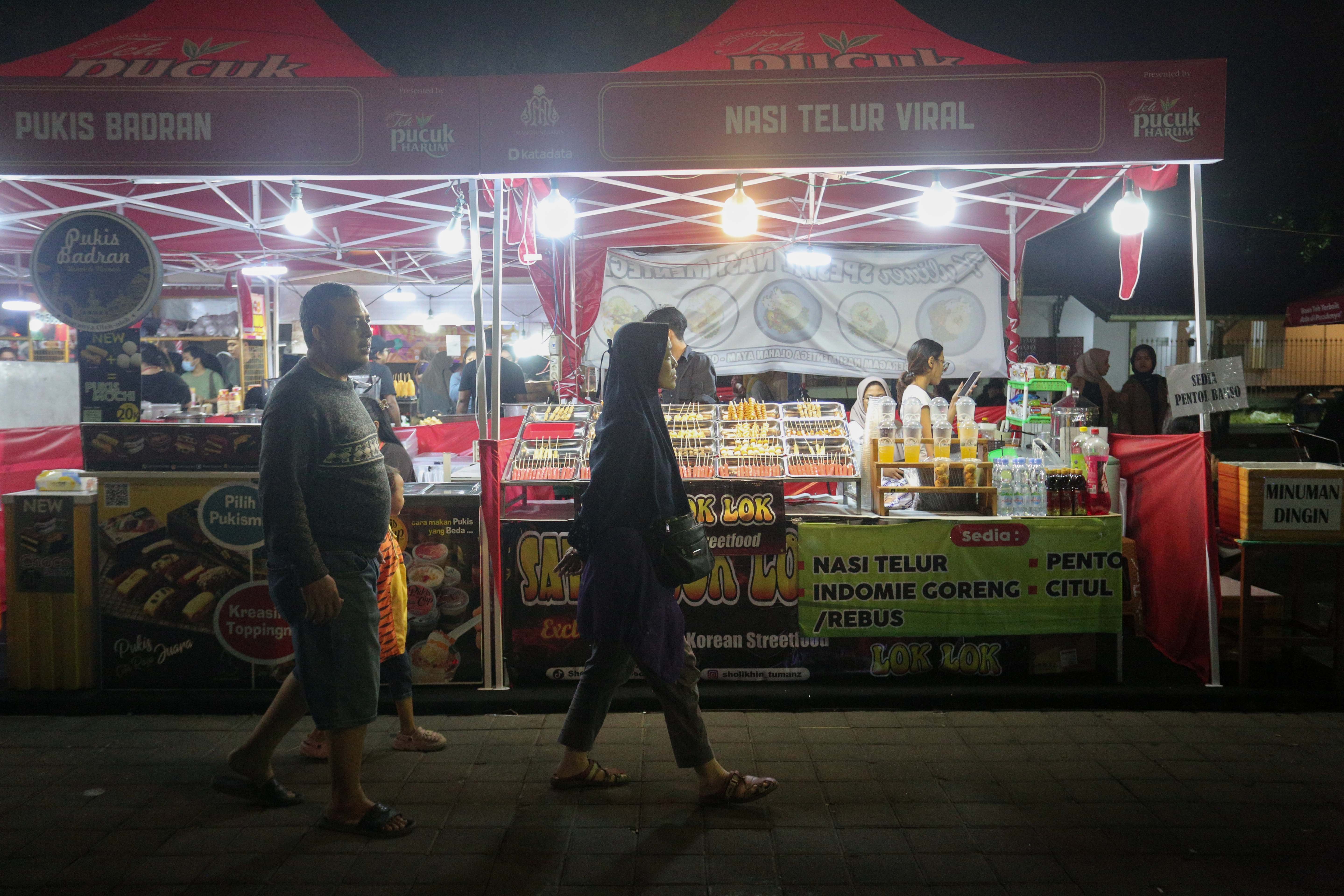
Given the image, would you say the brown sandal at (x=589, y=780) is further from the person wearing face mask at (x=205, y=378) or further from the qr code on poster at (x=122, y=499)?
the person wearing face mask at (x=205, y=378)

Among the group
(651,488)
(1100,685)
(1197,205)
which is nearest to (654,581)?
(651,488)

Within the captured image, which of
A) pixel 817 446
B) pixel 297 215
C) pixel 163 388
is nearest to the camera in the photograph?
pixel 817 446

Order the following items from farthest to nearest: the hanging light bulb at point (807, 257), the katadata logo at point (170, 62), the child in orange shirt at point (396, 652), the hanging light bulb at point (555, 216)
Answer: the hanging light bulb at point (807, 257) → the hanging light bulb at point (555, 216) → the katadata logo at point (170, 62) → the child in orange shirt at point (396, 652)

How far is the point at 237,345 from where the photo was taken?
53.5ft

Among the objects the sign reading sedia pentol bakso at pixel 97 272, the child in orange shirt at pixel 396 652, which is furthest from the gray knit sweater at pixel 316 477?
the sign reading sedia pentol bakso at pixel 97 272

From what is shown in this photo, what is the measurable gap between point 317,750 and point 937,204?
653 centimetres

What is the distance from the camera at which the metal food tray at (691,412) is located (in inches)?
215

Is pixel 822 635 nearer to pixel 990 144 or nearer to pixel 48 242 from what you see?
pixel 990 144

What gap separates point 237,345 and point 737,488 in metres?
14.5

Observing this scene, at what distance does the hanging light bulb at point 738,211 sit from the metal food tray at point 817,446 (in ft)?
6.76

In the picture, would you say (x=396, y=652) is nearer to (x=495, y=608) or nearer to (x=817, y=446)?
(x=495, y=608)

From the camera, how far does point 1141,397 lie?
28.7ft

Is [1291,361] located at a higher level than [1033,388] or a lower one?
higher

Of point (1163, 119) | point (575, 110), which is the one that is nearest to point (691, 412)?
point (575, 110)
